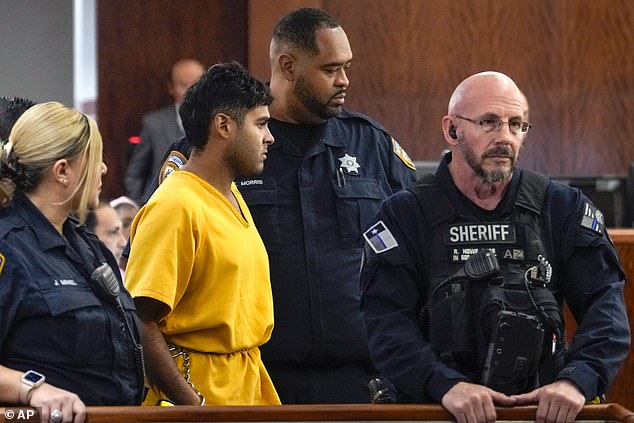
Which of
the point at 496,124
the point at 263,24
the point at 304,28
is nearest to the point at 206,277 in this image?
the point at 496,124

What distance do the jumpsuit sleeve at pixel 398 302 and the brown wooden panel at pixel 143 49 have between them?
452 cm

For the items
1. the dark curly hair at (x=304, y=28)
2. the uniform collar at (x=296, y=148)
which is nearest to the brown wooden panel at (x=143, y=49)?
the dark curly hair at (x=304, y=28)

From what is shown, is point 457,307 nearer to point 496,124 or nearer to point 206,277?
point 496,124

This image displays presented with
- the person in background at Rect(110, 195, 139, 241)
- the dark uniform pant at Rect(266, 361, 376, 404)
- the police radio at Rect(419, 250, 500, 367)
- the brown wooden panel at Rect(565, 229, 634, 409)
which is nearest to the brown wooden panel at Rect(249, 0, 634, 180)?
the person in background at Rect(110, 195, 139, 241)

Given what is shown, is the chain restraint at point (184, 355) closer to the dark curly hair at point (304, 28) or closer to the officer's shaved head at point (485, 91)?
the officer's shaved head at point (485, 91)

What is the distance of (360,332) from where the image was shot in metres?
3.42

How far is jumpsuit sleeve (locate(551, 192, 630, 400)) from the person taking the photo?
9.07 ft

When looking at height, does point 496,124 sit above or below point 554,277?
above

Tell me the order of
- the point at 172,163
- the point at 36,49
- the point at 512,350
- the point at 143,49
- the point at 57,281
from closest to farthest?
1. the point at 57,281
2. the point at 512,350
3. the point at 172,163
4. the point at 143,49
5. the point at 36,49

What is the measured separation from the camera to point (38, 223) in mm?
2646

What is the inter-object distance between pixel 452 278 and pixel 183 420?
0.71m

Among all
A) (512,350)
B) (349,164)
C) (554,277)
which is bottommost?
(512,350)

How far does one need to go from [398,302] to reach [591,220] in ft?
1.59

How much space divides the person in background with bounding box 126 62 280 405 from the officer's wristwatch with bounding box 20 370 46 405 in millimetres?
449
